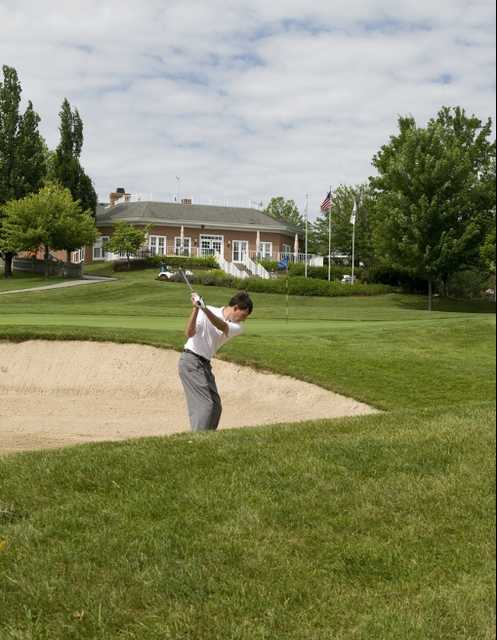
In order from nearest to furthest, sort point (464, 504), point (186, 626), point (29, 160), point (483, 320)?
point (186, 626) < point (464, 504) < point (29, 160) < point (483, 320)

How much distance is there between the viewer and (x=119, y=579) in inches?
192

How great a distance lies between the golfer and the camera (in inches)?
347

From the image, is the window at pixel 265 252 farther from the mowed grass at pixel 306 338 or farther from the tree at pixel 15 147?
the tree at pixel 15 147

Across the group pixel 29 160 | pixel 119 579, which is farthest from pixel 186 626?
pixel 29 160

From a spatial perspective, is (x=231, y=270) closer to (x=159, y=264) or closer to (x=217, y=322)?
(x=159, y=264)

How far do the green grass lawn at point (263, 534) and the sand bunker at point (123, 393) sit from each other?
3961mm

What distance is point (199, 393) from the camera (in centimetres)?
897

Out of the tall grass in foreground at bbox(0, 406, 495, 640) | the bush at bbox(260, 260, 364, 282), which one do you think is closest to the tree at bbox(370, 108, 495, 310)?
the bush at bbox(260, 260, 364, 282)

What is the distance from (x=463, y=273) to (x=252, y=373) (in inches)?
1106

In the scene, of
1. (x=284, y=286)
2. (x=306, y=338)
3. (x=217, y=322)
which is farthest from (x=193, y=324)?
(x=284, y=286)

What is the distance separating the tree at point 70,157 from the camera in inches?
567

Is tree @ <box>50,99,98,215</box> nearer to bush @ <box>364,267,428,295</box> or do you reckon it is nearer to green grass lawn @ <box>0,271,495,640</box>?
green grass lawn @ <box>0,271,495,640</box>

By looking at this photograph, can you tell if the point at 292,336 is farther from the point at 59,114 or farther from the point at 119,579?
the point at 119,579

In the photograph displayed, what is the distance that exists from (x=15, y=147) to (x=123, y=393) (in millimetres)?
4839
